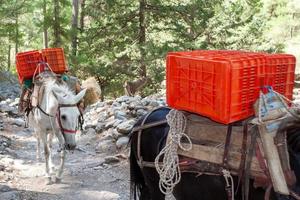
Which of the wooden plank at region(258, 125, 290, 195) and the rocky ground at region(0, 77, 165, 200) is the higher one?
the wooden plank at region(258, 125, 290, 195)

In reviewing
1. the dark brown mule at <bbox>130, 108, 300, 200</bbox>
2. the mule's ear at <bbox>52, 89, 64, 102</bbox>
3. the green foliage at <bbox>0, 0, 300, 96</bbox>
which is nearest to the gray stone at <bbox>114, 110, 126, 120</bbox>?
the mule's ear at <bbox>52, 89, 64, 102</bbox>

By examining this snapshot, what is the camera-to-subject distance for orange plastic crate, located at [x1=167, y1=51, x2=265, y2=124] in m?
2.93

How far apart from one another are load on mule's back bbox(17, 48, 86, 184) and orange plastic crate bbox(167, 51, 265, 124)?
313 centimetres

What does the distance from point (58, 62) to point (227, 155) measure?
5288 millimetres

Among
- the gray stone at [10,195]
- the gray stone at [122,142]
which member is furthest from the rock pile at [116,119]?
the gray stone at [10,195]

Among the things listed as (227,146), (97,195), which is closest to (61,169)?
(97,195)

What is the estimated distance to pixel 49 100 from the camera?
6422 mm

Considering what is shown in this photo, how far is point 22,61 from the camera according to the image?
7543 mm

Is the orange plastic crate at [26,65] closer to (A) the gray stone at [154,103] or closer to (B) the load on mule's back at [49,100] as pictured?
(B) the load on mule's back at [49,100]

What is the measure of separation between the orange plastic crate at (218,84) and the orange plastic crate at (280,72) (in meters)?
0.11

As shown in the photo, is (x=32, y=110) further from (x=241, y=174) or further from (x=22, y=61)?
(x=241, y=174)

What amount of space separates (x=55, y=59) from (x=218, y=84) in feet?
17.7

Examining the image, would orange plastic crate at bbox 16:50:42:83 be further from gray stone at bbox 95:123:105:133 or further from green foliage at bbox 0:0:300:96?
green foliage at bbox 0:0:300:96

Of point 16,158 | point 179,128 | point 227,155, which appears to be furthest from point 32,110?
point 227,155
